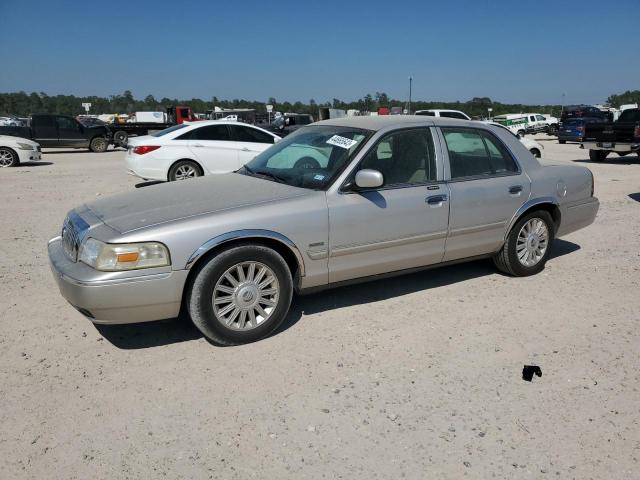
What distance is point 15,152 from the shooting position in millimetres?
15617

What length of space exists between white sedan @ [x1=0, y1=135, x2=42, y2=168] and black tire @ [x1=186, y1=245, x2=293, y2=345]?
14697 mm

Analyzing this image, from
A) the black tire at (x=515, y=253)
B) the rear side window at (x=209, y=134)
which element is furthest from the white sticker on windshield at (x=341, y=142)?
the rear side window at (x=209, y=134)

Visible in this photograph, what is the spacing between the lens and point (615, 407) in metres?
3.06

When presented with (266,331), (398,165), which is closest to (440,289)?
(398,165)

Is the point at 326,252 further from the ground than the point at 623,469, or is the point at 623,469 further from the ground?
the point at 326,252

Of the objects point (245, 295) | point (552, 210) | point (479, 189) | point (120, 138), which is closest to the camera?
point (245, 295)

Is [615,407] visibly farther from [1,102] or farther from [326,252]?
[1,102]

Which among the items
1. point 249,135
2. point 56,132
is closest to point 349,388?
point 249,135

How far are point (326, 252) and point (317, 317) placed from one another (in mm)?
623

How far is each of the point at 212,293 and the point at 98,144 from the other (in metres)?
21.9

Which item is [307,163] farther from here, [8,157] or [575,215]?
[8,157]

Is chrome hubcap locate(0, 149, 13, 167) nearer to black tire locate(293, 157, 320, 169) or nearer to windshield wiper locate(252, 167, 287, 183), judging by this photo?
windshield wiper locate(252, 167, 287, 183)

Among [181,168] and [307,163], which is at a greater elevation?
[307,163]

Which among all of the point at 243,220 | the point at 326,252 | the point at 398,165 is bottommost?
the point at 326,252
